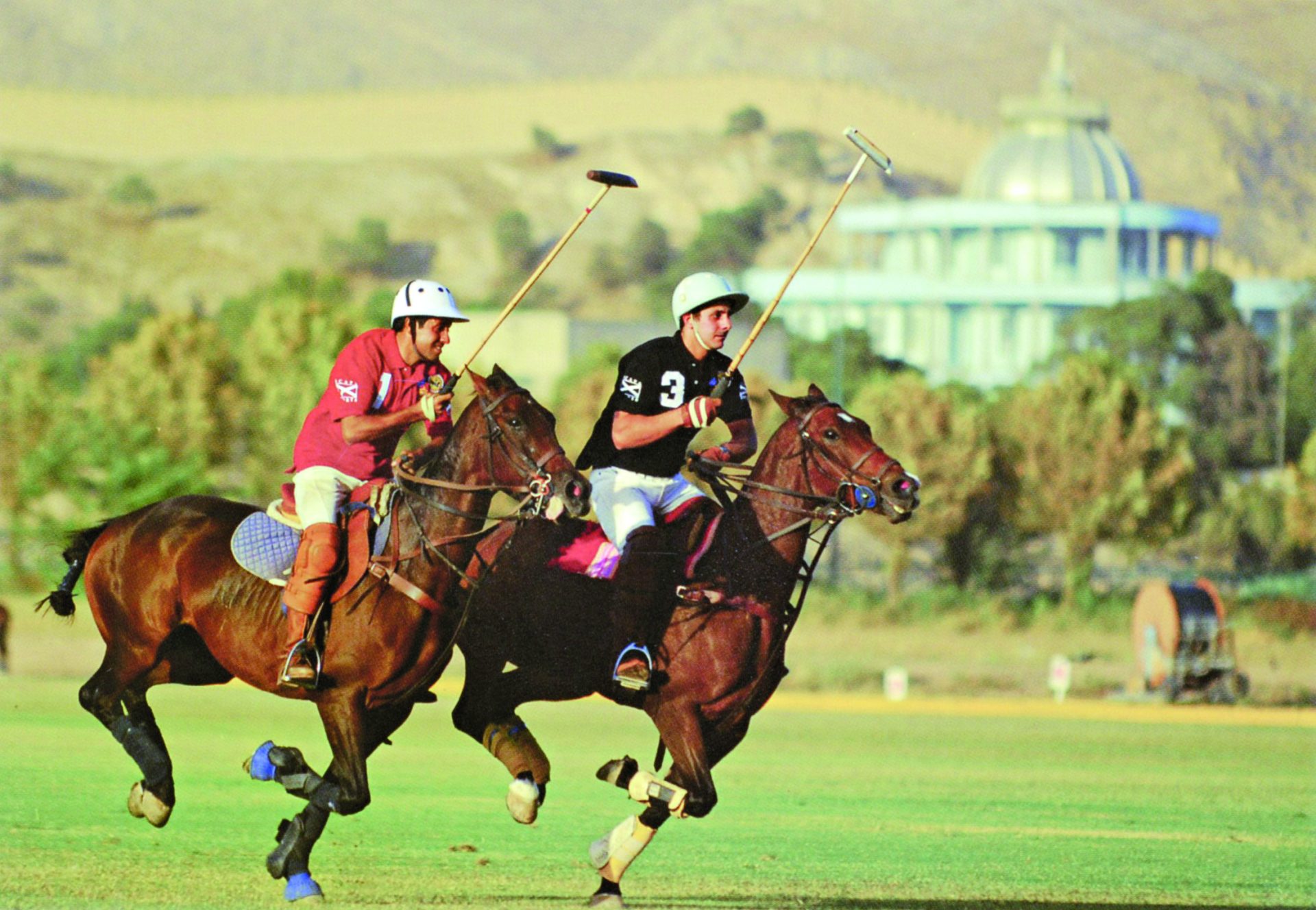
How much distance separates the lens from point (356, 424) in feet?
34.9

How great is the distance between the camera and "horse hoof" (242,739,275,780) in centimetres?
1091

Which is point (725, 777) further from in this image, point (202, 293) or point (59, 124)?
point (59, 124)

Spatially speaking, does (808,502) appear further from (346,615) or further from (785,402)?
(346,615)

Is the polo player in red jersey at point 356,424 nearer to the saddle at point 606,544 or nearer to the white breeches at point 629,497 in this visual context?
the saddle at point 606,544

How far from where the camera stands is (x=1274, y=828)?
56.6 ft

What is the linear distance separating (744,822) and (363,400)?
22.6 ft

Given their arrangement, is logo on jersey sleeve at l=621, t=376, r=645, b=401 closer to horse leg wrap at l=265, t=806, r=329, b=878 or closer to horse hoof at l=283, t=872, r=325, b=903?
horse leg wrap at l=265, t=806, r=329, b=878

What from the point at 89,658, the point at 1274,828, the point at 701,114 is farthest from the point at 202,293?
the point at 1274,828

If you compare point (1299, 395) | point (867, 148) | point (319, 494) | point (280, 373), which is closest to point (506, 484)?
point (319, 494)

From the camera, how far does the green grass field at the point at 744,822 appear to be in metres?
12.1

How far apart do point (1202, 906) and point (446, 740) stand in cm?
1362

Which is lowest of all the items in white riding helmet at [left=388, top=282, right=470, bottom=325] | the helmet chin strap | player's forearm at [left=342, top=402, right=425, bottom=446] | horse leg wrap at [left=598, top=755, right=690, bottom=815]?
horse leg wrap at [left=598, top=755, right=690, bottom=815]

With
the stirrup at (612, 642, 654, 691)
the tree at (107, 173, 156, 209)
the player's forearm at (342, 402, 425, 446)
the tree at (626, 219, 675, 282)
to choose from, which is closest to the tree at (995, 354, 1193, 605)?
the stirrup at (612, 642, 654, 691)

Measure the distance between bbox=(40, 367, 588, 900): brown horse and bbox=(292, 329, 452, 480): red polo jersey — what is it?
32cm
